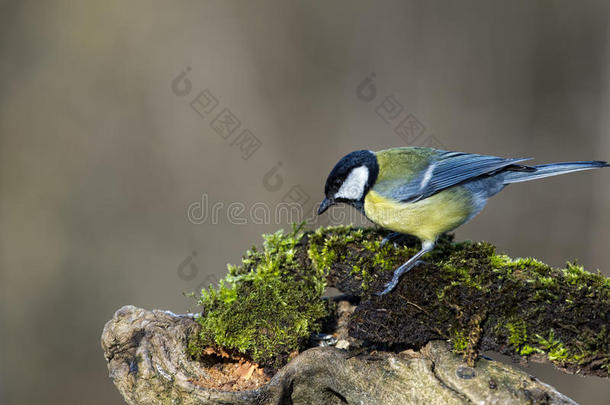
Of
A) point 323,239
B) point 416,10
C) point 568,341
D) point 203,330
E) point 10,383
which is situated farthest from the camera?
point 416,10

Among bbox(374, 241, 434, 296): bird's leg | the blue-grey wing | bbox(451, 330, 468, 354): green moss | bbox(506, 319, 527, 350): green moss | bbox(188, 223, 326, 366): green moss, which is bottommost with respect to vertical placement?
bbox(506, 319, 527, 350): green moss

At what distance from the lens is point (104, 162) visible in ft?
14.7

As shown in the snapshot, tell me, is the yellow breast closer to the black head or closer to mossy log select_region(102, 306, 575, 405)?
the black head

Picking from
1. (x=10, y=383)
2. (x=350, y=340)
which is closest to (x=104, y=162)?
(x=10, y=383)

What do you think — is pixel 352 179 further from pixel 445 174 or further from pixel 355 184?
pixel 445 174

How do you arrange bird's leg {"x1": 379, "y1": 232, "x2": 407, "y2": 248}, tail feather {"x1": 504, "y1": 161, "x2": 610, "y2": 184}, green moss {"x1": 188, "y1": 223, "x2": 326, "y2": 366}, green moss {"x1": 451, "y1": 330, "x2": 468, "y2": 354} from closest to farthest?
green moss {"x1": 451, "y1": 330, "x2": 468, "y2": 354}, green moss {"x1": 188, "y1": 223, "x2": 326, "y2": 366}, tail feather {"x1": 504, "y1": 161, "x2": 610, "y2": 184}, bird's leg {"x1": 379, "y1": 232, "x2": 407, "y2": 248}

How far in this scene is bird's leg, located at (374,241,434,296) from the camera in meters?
1.93

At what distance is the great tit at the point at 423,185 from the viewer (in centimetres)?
234

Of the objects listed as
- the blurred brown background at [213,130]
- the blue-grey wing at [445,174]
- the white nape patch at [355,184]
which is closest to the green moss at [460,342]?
the blue-grey wing at [445,174]

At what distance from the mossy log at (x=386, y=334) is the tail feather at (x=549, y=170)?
0.62 m

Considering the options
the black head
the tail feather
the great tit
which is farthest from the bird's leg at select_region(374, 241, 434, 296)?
the tail feather

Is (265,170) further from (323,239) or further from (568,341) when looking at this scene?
(568,341)

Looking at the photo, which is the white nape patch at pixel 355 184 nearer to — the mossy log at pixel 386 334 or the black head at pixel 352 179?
the black head at pixel 352 179

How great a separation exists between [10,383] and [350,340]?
4011mm
